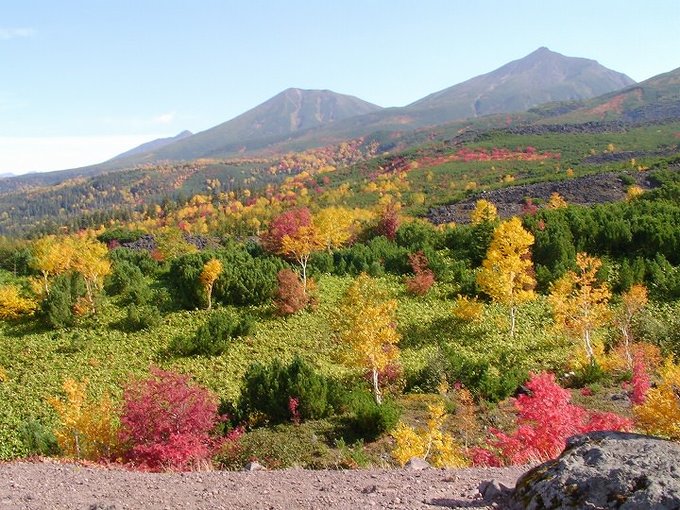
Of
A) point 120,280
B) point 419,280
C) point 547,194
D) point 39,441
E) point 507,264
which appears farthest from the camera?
point 547,194

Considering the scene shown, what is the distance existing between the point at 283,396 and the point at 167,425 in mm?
6004

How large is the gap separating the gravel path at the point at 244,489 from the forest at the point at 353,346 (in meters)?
3.29

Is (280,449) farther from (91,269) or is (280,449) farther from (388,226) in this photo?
(388,226)

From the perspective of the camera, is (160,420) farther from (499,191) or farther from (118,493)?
(499,191)

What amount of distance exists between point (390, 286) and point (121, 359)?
16.3 m

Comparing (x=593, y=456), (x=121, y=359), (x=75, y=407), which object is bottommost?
(x=121, y=359)

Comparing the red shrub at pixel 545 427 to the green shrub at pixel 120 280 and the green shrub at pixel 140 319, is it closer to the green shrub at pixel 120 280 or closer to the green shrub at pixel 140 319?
the green shrub at pixel 140 319

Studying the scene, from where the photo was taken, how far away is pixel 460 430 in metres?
17.6

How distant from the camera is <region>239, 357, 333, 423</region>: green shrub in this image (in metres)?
18.8

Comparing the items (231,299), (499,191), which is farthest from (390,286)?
(499,191)

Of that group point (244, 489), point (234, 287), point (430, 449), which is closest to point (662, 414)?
point (430, 449)

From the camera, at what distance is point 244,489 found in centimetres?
848

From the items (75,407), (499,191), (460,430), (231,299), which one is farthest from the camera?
(499,191)

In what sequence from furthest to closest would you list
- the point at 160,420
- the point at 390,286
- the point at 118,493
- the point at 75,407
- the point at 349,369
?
the point at 390,286 < the point at 349,369 < the point at 75,407 < the point at 160,420 < the point at 118,493
